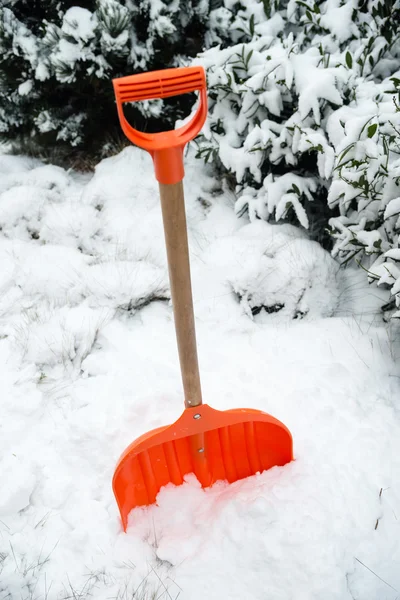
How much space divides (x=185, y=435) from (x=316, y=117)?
147 cm

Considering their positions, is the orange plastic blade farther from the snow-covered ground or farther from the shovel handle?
the shovel handle

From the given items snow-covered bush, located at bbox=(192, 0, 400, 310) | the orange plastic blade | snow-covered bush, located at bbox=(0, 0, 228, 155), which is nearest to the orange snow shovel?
the orange plastic blade

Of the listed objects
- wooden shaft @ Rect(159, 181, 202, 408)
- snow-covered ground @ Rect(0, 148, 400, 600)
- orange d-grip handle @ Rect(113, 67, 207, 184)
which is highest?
orange d-grip handle @ Rect(113, 67, 207, 184)

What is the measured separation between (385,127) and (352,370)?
3.35ft

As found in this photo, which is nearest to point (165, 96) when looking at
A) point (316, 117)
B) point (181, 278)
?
point (181, 278)

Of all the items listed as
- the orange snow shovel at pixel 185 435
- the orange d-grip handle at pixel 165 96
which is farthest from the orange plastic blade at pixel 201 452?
the orange d-grip handle at pixel 165 96

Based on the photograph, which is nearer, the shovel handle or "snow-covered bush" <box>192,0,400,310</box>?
the shovel handle

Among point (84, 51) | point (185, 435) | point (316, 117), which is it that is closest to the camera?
point (185, 435)

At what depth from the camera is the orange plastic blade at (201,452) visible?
1459 mm

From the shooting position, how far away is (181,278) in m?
1.20

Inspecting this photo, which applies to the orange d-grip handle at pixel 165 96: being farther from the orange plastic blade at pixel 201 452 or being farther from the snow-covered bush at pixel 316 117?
the snow-covered bush at pixel 316 117

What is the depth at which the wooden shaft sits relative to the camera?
42.4 inches

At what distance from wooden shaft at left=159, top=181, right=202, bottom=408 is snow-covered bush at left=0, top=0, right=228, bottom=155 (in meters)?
1.97

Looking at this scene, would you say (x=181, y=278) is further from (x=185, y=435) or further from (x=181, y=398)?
(x=181, y=398)
